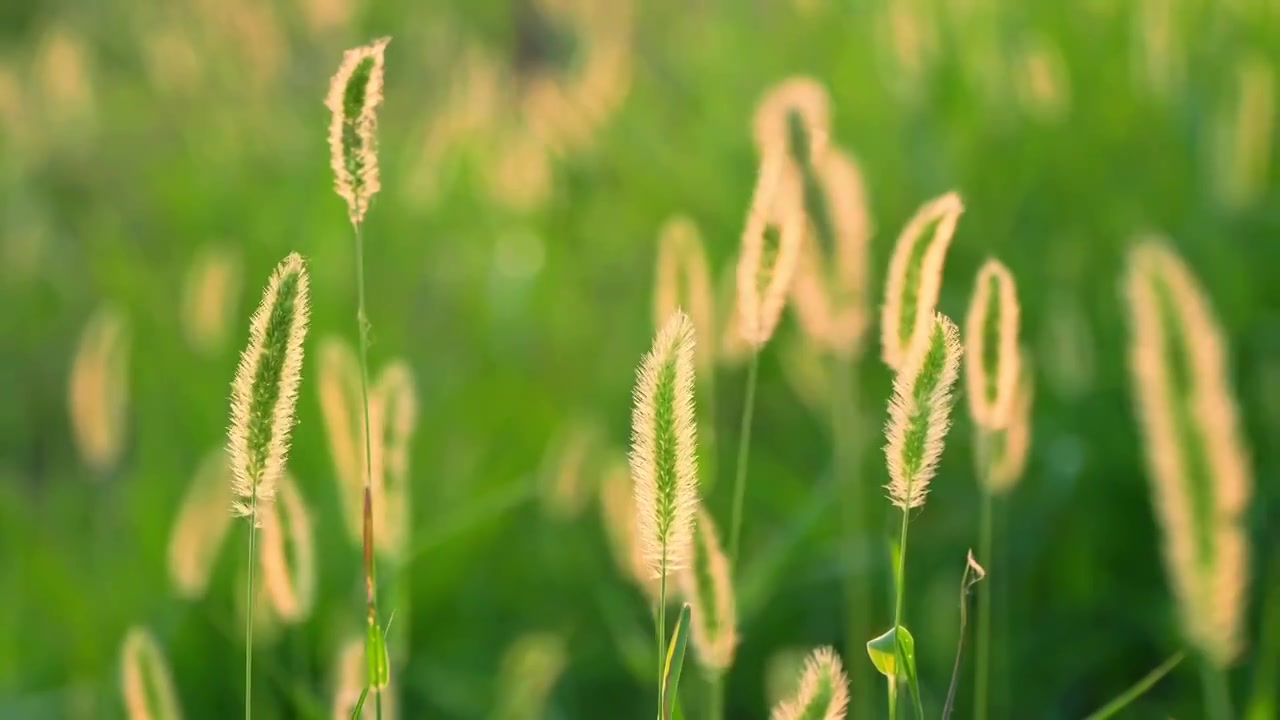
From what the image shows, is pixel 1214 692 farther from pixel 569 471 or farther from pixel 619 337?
pixel 619 337

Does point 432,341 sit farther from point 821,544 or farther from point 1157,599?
point 1157,599

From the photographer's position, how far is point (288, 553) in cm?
76

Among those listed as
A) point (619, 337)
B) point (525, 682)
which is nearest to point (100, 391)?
point (525, 682)

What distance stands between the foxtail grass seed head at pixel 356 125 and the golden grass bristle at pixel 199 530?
0.51 m

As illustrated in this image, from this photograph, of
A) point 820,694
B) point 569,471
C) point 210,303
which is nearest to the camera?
point 820,694

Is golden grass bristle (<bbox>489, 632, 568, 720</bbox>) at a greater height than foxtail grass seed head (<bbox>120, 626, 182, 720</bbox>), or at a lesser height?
lesser

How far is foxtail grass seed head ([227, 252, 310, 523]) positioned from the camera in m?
0.53

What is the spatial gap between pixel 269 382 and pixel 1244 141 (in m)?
1.23

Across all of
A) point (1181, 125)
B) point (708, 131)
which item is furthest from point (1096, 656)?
point (708, 131)

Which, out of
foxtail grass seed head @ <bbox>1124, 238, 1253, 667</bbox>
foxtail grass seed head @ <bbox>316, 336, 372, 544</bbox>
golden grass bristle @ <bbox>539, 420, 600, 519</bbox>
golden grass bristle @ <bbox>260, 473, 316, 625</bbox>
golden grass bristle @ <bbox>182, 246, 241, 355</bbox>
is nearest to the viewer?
foxtail grass seed head @ <bbox>1124, 238, 1253, 667</bbox>

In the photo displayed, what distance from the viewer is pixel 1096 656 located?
1.43m

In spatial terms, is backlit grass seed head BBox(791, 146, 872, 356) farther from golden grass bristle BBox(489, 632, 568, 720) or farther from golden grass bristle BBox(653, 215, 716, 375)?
golden grass bristle BBox(489, 632, 568, 720)

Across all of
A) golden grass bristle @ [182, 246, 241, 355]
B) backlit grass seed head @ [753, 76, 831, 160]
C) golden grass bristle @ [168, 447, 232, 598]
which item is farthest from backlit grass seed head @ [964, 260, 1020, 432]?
golden grass bristle @ [182, 246, 241, 355]

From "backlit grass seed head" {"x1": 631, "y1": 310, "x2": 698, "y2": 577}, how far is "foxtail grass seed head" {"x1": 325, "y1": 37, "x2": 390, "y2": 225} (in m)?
0.15
